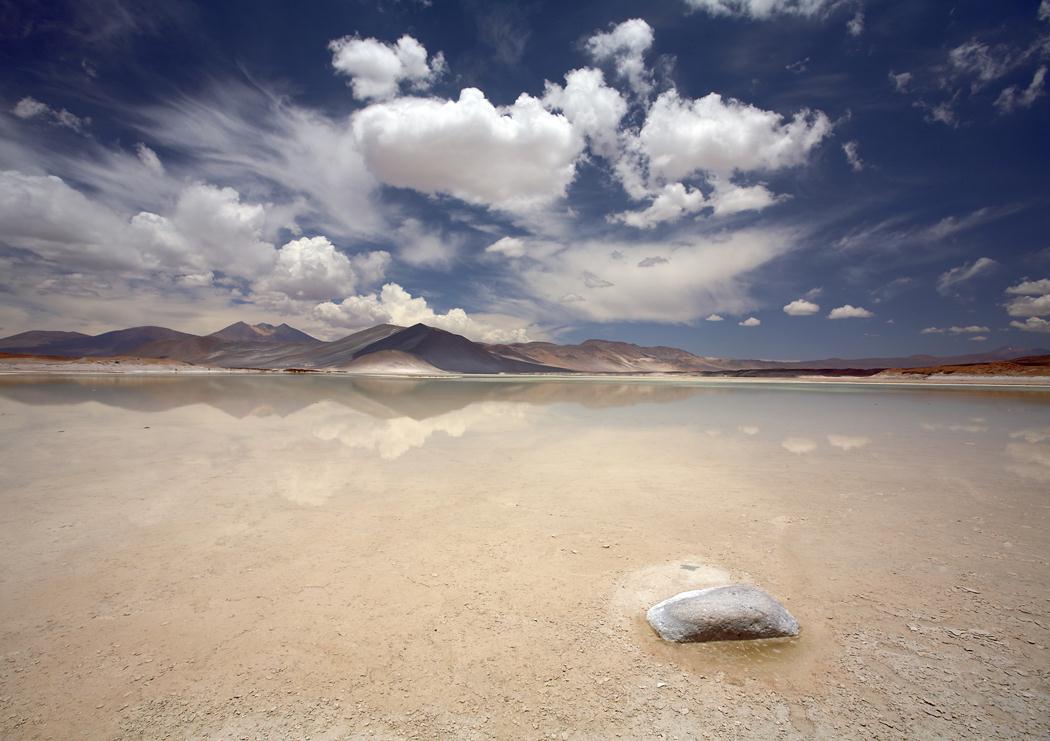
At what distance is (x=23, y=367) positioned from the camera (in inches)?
2303

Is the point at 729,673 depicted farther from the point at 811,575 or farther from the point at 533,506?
the point at 533,506

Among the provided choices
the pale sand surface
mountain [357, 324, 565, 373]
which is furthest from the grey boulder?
mountain [357, 324, 565, 373]

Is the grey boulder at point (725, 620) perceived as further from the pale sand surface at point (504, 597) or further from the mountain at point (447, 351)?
the mountain at point (447, 351)

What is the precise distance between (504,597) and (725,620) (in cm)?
167

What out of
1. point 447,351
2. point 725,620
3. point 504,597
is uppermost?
point 447,351

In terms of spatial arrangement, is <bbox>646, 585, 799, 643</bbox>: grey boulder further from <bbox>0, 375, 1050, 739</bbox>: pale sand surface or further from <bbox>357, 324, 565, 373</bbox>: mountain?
<bbox>357, 324, 565, 373</bbox>: mountain

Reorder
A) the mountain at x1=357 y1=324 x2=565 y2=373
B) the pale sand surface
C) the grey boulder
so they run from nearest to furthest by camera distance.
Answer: the pale sand surface → the grey boulder → the mountain at x1=357 y1=324 x2=565 y2=373

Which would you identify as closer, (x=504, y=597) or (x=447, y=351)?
(x=504, y=597)

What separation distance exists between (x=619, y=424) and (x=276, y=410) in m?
12.5

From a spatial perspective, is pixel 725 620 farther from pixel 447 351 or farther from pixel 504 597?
pixel 447 351

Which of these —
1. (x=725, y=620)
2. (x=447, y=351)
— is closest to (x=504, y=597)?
(x=725, y=620)

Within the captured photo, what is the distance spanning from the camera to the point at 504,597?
367 cm

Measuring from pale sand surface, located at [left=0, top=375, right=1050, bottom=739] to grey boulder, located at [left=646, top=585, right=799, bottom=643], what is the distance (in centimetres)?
9

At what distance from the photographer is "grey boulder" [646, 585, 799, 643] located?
10.3ft
